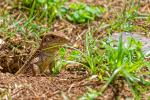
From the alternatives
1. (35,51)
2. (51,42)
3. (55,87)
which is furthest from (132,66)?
(35,51)

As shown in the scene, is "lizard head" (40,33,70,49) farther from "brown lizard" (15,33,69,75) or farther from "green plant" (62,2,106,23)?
"green plant" (62,2,106,23)

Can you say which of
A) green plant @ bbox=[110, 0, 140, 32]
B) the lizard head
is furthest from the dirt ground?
green plant @ bbox=[110, 0, 140, 32]

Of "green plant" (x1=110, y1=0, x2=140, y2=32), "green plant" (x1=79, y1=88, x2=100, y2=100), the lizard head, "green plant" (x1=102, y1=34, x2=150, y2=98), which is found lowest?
"green plant" (x1=79, y1=88, x2=100, y2=100)

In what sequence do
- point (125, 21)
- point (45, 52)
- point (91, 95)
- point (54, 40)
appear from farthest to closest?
1. point (125, 21)
2. point (45, 52)
3. point (54, 40)
4. point (91, 95)

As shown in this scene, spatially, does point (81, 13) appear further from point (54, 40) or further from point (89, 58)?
point (89, 58)

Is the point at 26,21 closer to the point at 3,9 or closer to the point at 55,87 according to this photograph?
the point at 3,9

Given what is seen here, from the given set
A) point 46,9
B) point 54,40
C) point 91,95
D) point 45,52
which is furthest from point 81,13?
point 91,95

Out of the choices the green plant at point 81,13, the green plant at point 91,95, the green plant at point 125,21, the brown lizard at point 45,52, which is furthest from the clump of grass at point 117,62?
the green plant at point 81,13

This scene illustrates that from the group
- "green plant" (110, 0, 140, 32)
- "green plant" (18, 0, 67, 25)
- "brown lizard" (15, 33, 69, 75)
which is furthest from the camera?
"green plant" (18, 0, 67, 25)
